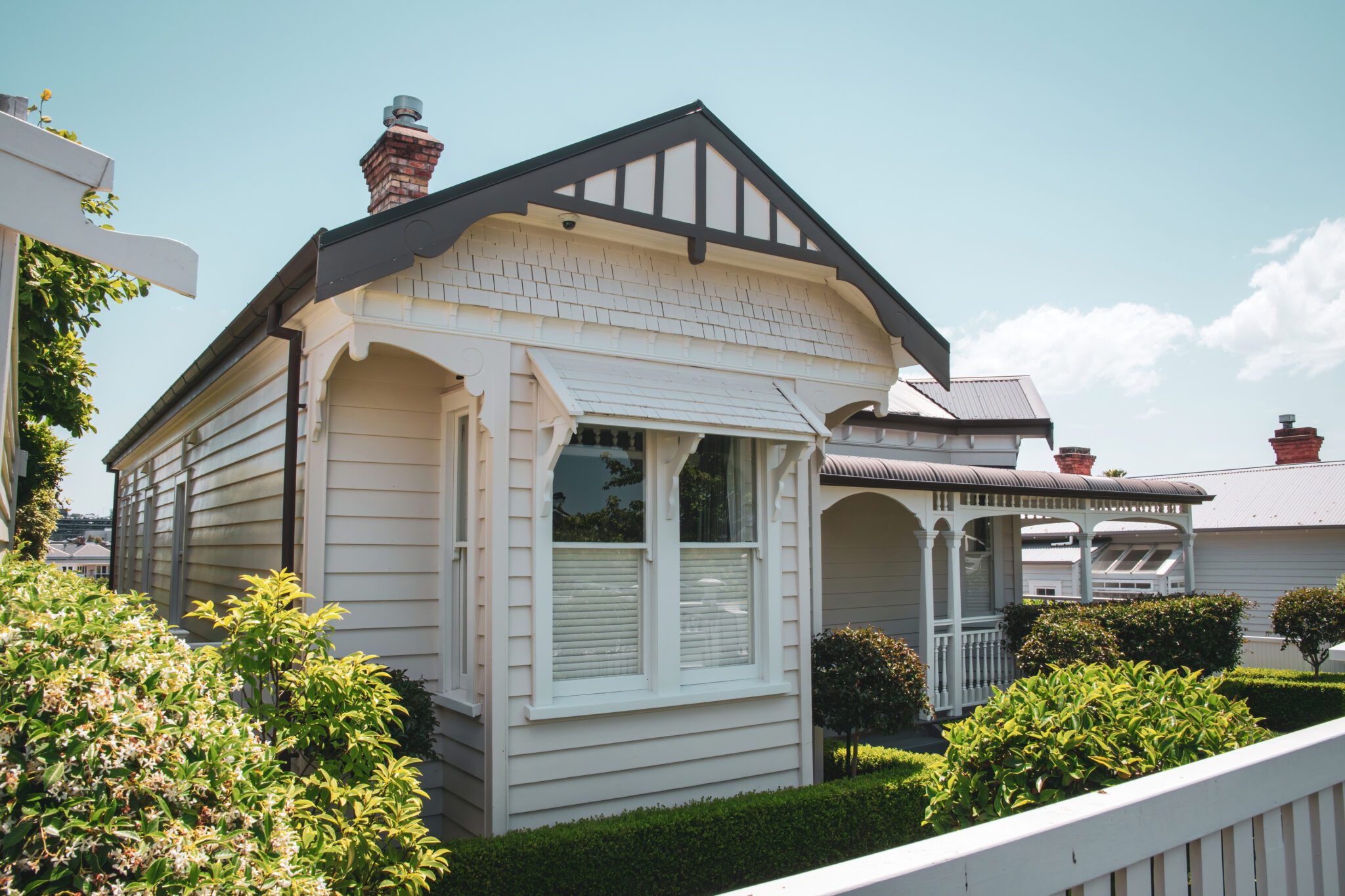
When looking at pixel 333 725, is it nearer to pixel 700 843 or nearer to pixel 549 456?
pixel 549 456

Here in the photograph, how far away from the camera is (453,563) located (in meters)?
6.46

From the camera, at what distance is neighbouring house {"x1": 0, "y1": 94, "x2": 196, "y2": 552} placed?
10.4 ft

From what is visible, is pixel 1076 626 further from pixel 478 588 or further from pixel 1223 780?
pixel 1223 780

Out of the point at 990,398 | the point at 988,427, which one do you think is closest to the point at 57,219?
the point at 988,427

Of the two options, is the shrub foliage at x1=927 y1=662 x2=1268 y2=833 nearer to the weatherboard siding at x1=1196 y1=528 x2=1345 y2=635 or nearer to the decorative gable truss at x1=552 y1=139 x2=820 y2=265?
the decorative gable truss at x1=552 y1=139 x2=820 y2=265

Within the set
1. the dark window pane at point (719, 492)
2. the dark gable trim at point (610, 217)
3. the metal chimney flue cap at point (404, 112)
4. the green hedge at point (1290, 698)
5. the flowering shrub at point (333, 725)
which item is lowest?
the green hedge at point (1290, 698)

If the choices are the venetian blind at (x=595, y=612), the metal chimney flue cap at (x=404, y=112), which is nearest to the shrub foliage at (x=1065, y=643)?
the venetian blind at (x=595, y=612)

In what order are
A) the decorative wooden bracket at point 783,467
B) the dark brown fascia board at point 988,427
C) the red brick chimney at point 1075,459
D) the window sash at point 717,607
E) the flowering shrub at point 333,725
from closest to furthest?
1. the flowering shrub at point 333,725
2. the window sash at point 717,607
3. the decorative wooden bracket at point 783,467
4. the dark brown fascia board at point 988,427
5. the red brick chimney at point 1075,459

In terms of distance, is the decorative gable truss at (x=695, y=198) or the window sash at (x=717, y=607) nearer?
the decorative gable truss at (x=695, y=198)

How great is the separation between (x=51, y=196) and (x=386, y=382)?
3.28 meters

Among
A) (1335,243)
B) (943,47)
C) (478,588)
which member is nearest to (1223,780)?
(478,588)

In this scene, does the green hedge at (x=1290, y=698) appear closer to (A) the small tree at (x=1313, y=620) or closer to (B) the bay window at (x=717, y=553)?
(A) the small tree at (x=1313, y=620)

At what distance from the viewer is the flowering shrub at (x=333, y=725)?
337 centimetres

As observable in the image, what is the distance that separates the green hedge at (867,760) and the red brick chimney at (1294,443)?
74.3 ft
